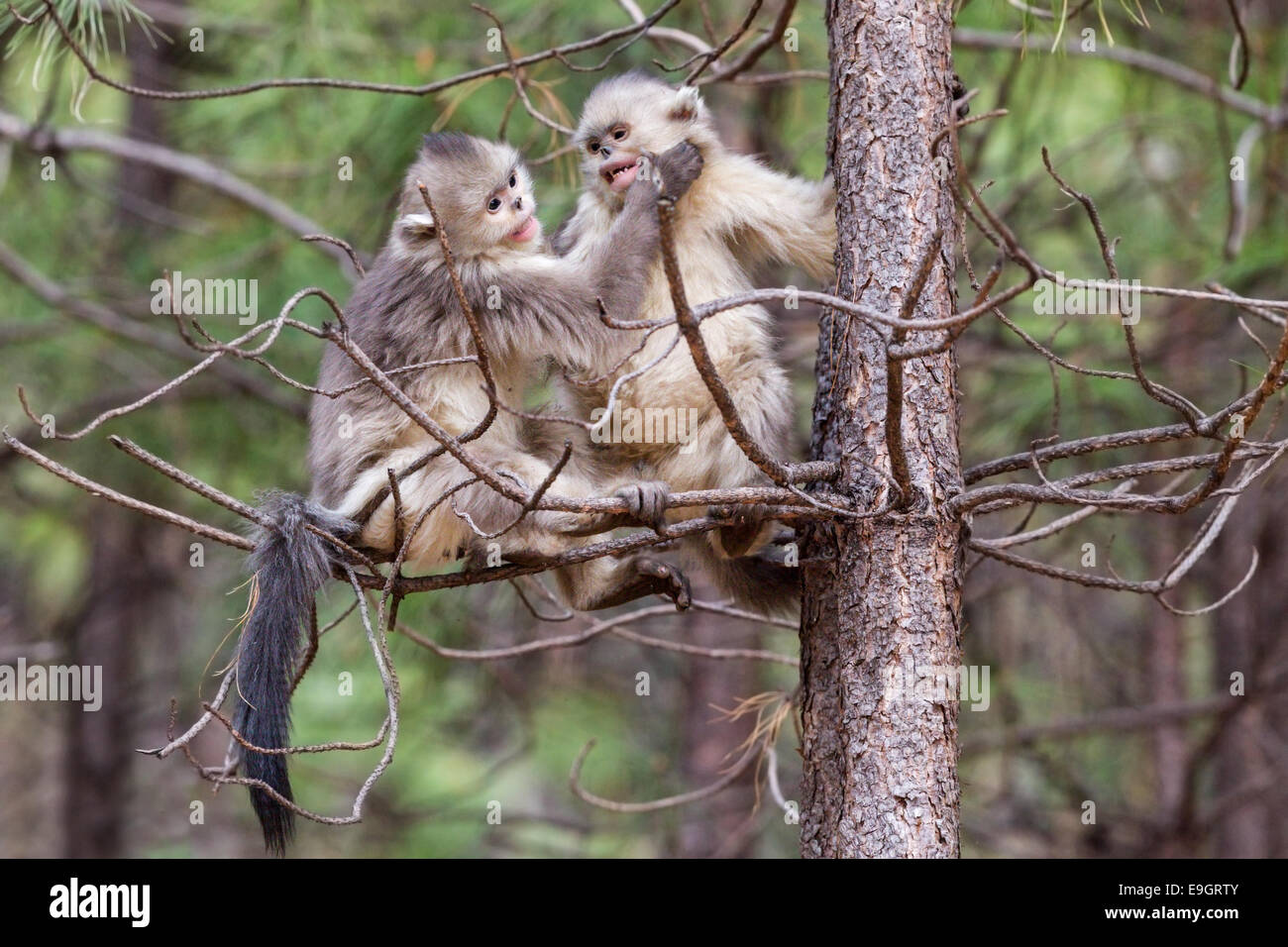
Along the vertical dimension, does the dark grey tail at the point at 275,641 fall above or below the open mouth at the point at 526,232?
below

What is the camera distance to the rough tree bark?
9.62 ft

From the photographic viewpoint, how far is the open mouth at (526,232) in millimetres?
3869

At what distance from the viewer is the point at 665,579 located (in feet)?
12.3

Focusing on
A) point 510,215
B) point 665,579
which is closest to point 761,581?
point 665,579

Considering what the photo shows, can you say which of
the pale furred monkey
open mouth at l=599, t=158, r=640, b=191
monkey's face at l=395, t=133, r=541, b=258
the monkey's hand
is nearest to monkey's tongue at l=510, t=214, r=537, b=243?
monkey's face at l=395, t=133, r=541, b=258

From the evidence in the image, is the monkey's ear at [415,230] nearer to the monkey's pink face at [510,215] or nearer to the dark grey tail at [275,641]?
the monkey's pink face at [510,215]

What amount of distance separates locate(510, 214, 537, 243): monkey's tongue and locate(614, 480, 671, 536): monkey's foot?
1.18m

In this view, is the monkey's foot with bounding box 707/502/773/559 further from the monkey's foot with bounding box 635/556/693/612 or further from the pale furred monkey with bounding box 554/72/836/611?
the monkey's foot with bounding box 635/556/693/612

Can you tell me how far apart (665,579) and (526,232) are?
112 cm

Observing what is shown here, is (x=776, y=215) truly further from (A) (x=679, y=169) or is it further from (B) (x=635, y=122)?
(B) (x=635, y=122)

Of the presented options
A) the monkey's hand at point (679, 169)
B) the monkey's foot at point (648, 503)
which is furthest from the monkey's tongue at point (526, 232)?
the monkey's foot at point (648, 503)

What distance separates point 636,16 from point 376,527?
189cm

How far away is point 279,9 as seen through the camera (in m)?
6.15

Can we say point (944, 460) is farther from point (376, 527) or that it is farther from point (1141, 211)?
point (1141, 211)
